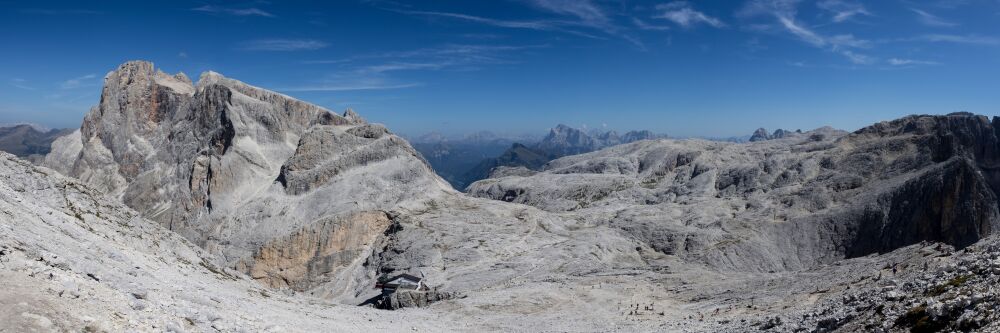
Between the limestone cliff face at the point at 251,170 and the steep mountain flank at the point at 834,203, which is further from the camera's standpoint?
the steep mountain flank at the point at 834,203

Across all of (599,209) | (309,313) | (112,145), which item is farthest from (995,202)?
(112,145)

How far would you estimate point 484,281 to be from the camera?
93062 millimetres

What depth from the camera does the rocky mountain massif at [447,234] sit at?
30625 millimetres

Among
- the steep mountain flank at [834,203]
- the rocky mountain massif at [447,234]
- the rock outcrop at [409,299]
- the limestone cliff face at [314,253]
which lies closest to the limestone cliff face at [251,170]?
the limestone cliff face at [314,253]

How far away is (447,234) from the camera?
397 feet

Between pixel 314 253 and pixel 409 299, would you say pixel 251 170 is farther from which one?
pixel 409 299

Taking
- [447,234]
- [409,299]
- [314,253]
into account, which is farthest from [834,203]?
[314,253]

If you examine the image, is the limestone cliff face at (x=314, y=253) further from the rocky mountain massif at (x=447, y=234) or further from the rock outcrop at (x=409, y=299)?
the rock outcrop at (x=409, y=299)

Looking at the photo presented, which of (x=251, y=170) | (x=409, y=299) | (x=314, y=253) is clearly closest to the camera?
(x=409, y=299)

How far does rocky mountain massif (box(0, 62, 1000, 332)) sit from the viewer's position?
30625 millimetres

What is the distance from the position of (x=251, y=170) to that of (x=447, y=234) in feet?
216

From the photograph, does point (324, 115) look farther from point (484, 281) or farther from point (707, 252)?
point (707, 252)

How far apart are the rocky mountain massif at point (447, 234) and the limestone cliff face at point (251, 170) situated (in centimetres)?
63

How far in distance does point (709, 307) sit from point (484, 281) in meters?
43.0
